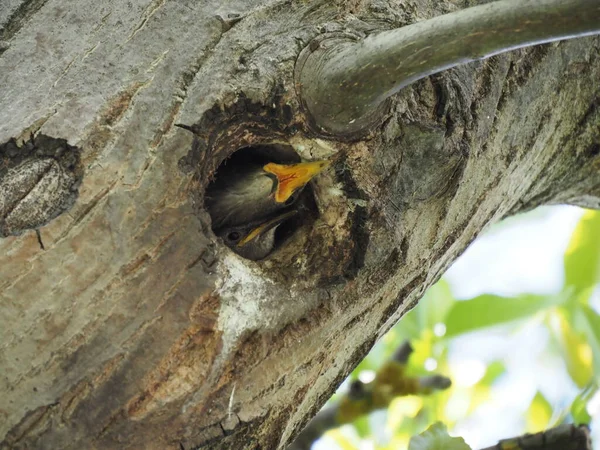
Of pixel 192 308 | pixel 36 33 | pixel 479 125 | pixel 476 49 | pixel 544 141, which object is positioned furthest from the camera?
pixel 544 141

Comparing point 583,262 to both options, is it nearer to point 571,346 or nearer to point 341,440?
point 571,346

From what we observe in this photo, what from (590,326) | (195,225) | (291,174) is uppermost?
(195,225)

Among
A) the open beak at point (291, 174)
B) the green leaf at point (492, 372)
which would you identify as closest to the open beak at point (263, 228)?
the open beak at point (291, 174)

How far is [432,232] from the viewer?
1.45 m

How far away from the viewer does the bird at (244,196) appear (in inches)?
66.0

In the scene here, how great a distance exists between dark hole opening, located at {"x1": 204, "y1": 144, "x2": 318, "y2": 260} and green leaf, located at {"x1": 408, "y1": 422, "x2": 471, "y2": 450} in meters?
0.47

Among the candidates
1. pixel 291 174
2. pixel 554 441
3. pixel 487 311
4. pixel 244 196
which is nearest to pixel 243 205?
pixel 244 196

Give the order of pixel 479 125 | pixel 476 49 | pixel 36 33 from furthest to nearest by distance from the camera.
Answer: pixel 479 125, pixel 36 33, pixel 476 49

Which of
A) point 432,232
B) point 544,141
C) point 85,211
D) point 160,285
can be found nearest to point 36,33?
point 85,211

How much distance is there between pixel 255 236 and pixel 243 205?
17 centimetres

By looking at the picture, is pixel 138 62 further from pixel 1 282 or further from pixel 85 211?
pixel 1 282

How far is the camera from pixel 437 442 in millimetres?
1445

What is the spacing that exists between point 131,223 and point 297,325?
336 mm

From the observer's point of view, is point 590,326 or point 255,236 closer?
point 255,236
